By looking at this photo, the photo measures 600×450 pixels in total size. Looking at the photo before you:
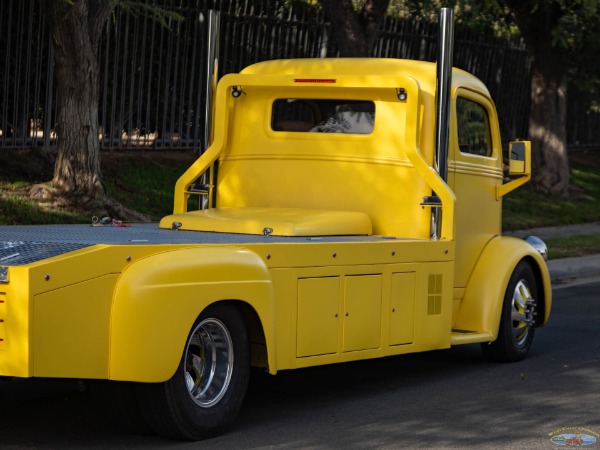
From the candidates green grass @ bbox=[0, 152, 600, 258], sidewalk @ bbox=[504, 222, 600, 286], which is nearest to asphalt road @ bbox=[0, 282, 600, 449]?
sidewalk @ bbox=[504, 222, 600, 286]

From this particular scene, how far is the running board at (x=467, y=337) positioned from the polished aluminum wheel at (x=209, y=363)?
2333mm

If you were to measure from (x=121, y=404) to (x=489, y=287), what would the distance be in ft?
12.0

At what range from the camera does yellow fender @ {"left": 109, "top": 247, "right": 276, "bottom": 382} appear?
20.2 ft

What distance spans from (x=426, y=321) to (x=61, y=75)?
7.70m

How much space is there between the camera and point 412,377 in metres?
9.09

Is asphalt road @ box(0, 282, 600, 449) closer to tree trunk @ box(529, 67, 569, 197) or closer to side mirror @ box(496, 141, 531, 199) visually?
side mirror @ box(496, 141, 531, 199)

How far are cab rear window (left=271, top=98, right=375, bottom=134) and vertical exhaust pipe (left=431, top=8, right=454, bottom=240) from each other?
0.53 meters

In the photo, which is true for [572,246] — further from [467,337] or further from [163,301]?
[163,301]

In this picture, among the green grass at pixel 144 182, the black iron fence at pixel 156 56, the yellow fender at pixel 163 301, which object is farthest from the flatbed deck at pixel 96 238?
the green grass at pixel 144 182

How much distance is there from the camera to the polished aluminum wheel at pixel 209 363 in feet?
22.2

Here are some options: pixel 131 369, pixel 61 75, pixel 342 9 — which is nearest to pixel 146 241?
pixel 131 369

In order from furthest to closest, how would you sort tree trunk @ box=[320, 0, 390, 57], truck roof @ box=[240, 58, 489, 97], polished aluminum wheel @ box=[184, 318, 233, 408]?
tree trunk @ box=[320, 0, 390, 57]
truck roof @ box=[240, 58, 489, 97]
polished aluminum wheel @ box=[184, 318, 233, 408]

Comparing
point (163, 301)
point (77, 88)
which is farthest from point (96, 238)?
point (77, 88)

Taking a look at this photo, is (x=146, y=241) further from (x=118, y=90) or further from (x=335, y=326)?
(x=118, y=90)
